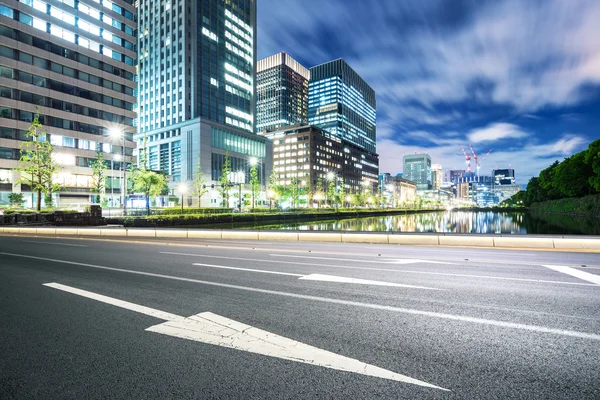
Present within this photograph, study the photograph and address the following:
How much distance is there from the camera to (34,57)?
58.4 m

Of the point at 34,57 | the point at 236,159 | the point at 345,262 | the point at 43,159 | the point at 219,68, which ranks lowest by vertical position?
the point at 345,262

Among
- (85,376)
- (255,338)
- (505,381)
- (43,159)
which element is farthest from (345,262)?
(43,159)

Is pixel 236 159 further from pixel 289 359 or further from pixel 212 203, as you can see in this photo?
pixel 289 359

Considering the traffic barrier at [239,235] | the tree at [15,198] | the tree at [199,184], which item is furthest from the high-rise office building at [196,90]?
the traffic barrier at [239,235]

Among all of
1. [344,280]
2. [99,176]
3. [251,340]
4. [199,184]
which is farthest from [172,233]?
[199,184]

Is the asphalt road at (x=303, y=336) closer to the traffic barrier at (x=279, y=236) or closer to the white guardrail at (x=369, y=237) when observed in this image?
→ the white guardrail at (x=369, y=237)

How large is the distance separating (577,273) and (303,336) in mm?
8061

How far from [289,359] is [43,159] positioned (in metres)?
55.7

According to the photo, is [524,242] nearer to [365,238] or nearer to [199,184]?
[365,238]

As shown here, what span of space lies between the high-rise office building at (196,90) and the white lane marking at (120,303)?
278 ft

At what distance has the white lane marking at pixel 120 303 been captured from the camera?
15.2 feet

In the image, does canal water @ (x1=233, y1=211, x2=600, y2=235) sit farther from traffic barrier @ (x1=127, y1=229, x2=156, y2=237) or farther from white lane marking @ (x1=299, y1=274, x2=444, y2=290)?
white lane marking @ (x1=299, y1=274, x2=444, y2=290)

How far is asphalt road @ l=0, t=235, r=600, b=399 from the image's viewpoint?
108 inches

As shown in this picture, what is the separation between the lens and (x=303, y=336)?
3.83m
